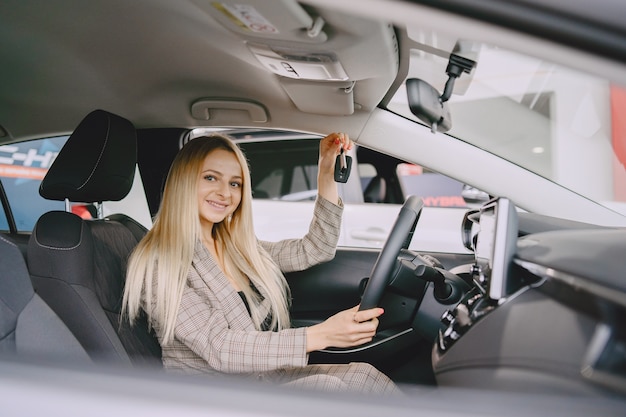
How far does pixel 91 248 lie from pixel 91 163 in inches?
9.7

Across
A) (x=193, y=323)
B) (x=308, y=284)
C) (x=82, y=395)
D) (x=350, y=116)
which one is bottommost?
(x=308, y=284)

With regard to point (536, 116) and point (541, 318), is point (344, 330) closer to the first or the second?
point (541, 318)

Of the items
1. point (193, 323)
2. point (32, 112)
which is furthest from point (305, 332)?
point (32, 112)

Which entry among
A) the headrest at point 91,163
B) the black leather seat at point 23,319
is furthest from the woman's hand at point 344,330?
the headrest at point 91,163

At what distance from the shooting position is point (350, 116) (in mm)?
1892

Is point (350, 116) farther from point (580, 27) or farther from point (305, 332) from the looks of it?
point (580, 27)

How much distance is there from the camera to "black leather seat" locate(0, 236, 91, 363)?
3.11 ft

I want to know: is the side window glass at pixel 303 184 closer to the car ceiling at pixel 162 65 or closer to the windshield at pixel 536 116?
the windshield at pixel 536 116

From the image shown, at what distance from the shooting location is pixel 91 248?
1.57m

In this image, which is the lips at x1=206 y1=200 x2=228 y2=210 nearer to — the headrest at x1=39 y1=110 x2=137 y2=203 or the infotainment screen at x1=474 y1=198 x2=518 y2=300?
the headrest at x1=39 y1=110 x2=137 y2=203

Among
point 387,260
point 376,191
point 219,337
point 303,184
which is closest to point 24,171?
point 303,184

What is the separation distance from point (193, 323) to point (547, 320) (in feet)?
2.96

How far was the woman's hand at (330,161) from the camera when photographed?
1.91 meters

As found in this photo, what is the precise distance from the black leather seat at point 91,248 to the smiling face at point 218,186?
0.25 meters
